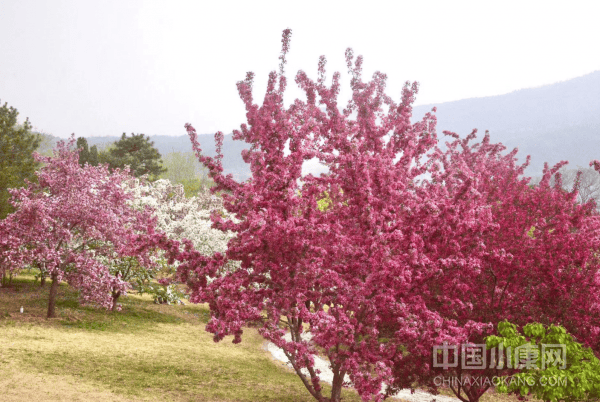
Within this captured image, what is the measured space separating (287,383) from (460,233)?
7.54m

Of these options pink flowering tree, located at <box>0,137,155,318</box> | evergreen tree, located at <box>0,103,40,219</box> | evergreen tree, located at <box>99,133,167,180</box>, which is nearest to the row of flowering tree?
pink flowering tree, located at <box>0,137,155,318</box>

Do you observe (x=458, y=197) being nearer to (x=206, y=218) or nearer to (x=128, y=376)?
(x=128, y=376)

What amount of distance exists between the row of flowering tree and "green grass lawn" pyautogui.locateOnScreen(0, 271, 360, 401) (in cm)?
369

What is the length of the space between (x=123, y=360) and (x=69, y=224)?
599 cm

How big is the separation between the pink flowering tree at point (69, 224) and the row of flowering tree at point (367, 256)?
27.9 feet

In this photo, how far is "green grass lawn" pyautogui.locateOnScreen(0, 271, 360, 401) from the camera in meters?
10.3

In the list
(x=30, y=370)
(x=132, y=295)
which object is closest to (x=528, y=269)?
(x=30, y=370)

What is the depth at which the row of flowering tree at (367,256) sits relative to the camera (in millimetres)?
7547

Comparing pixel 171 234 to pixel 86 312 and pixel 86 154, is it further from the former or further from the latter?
pixel 86 154

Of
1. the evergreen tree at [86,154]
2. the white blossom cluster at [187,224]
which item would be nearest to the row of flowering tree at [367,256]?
the white blossom cluster at [187,224]

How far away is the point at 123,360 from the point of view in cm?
1310

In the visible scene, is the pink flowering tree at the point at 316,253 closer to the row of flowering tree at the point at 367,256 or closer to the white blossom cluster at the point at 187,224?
the row of flowering tree at the point at 367,256

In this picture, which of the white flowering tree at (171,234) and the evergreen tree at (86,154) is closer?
the white flowering tree at (171,234)

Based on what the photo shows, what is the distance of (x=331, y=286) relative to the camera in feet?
25.0
